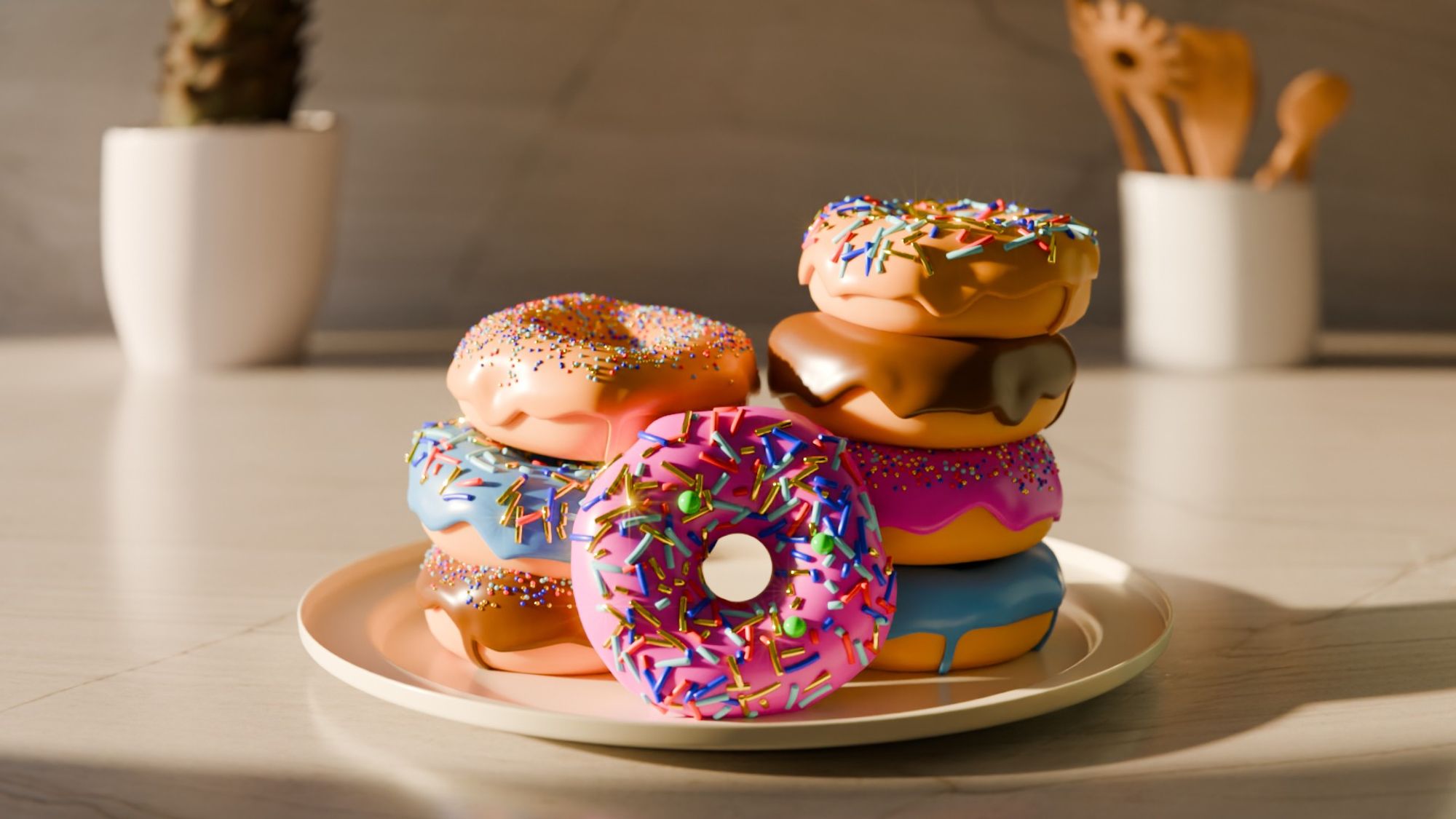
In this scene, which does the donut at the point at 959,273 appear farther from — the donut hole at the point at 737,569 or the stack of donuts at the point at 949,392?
the donut hole at the point at 737,569

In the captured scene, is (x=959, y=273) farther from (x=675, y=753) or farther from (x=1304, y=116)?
(x=1304, y=116)

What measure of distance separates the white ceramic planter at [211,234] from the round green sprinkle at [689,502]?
1.23m

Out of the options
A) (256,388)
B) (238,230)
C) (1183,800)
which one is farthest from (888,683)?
(238,230)

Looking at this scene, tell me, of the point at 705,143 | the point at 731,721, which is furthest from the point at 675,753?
the point at 705,143

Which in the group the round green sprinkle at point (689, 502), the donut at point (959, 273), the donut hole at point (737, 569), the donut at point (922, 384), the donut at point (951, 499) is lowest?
the donut hole at point (737, 569)

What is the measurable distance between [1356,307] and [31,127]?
181 centimetres

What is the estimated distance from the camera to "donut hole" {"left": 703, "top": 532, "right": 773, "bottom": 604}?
0.86 metres

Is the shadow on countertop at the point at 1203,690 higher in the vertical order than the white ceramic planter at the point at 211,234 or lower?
higher

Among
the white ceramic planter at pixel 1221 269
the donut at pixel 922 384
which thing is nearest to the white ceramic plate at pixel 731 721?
the donut at pixel 922 384

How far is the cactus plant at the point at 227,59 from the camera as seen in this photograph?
168cm

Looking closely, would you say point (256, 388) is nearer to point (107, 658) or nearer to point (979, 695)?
point (107, 658)

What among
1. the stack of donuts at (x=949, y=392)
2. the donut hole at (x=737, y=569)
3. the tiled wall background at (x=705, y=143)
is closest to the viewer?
the stack of donuts at (x=949, y=392)

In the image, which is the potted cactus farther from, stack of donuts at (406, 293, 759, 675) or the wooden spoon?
stack of donuts at (406, 293, 759, 675)

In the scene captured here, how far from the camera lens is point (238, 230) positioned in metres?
1.74
